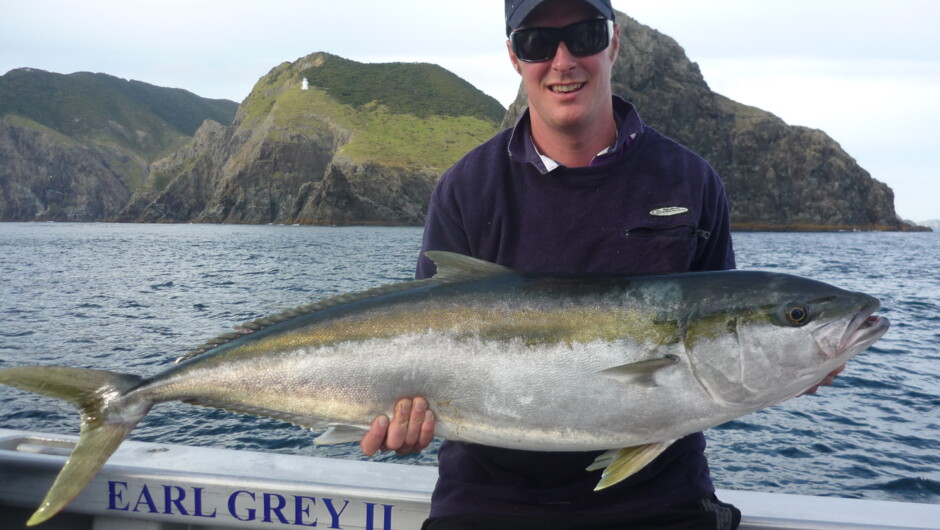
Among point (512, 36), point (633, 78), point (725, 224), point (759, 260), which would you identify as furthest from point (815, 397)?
point (633, 78)

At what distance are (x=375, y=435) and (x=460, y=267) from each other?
36.4 inches

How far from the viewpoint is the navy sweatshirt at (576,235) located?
334 centimetres

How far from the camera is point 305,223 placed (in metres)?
147

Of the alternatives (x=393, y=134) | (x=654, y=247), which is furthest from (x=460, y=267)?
(x=393, y=134)

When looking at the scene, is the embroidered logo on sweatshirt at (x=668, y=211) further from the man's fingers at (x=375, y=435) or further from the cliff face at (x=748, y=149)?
the cliff face at (x=748, y=149)

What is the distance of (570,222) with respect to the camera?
3619mm

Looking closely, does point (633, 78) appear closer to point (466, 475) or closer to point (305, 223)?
point (305, 223)

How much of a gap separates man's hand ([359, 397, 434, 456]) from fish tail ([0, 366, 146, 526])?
3.96 ft

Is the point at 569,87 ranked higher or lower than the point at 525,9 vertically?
lower

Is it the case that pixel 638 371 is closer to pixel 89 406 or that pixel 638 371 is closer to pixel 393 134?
pixel 89 406

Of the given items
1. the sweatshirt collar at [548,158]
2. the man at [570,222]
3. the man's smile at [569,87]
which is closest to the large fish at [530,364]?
the man at [570,222]

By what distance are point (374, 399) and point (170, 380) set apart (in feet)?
3.61

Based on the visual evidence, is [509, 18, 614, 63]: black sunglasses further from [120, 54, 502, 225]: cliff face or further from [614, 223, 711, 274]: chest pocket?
[120, 54, 502, 225]: cliff face

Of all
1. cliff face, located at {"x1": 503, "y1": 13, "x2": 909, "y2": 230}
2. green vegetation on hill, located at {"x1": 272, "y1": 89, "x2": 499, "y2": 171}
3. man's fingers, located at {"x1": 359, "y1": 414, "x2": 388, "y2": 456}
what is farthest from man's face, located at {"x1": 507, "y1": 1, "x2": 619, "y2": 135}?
green vegetation on hill, located at {"x1": 272, "y1": 89, "x2": 499, "y2": 171}
